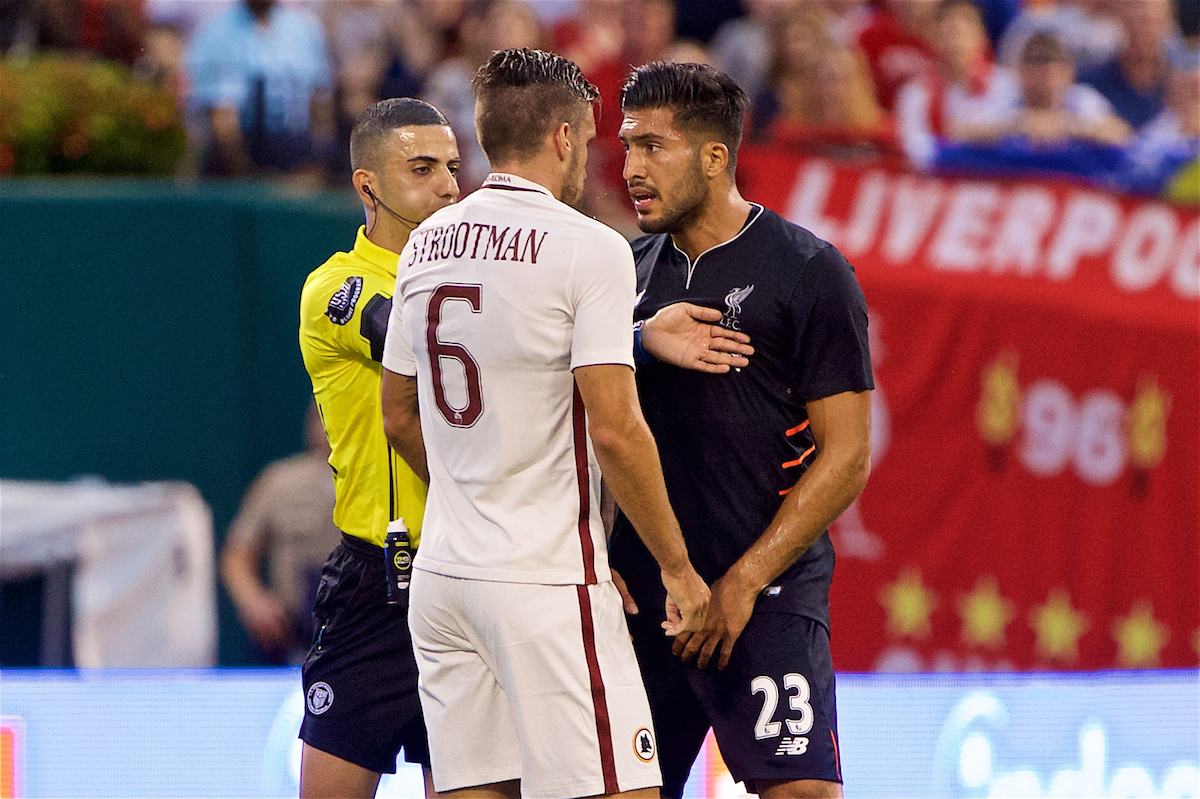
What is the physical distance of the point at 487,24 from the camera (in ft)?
25.8

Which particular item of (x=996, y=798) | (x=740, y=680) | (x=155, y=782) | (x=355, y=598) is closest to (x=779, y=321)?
(x=740, y=680)

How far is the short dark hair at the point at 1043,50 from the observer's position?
782 cm

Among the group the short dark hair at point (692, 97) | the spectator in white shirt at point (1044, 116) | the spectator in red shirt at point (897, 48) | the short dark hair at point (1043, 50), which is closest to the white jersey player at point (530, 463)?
the short dark hair at point (692, 97)

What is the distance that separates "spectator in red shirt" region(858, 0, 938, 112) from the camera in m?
8.35

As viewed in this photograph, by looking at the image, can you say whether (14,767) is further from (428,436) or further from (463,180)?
(463,180)

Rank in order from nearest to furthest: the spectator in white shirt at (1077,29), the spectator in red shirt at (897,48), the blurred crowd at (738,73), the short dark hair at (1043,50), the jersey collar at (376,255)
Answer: the jersey collar at (376,255) → the blurred crowd at (738,73) → the short dark hair at (1043,50) → the spectator in red shirt at (897,48) → the spectator in white shirt at (1077,29)

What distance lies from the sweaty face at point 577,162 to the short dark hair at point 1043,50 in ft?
17.6

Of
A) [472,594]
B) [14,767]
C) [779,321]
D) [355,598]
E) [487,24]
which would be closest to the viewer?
[472,594]

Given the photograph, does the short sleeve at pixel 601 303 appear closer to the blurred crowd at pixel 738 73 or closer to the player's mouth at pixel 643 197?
the player's mouth at pixel 643 197

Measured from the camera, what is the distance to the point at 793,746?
3297 millimetres

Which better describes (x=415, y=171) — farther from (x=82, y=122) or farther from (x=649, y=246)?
(x=82, y=122)

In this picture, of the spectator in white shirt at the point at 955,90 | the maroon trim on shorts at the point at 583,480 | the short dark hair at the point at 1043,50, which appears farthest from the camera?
the spectator in white shirt at the point at 955,90

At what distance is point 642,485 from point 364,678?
1.07m

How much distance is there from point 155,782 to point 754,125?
484 cm
